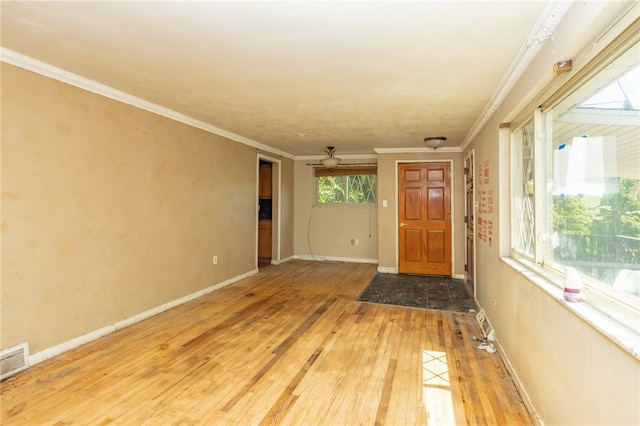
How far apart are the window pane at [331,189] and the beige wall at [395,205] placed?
3.88 ft

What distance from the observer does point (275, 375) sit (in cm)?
234

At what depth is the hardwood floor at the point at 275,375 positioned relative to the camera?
6.23 feet

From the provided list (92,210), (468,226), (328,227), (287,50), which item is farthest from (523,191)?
(328,227)

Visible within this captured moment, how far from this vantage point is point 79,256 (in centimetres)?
278

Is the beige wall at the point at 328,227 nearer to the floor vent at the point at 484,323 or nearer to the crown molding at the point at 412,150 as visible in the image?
the crown molding at the point at 412,150

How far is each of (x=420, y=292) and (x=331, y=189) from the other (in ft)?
10.2

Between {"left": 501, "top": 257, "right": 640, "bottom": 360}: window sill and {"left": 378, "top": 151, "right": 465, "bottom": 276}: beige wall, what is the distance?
3.64m

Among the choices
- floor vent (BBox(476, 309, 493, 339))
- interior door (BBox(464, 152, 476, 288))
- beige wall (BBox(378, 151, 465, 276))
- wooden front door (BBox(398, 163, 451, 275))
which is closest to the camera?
floor vent (BBox(476, 309, 493, 339))

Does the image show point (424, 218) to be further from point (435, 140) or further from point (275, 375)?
point (275, 375)

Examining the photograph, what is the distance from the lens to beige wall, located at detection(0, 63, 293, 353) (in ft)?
7.74

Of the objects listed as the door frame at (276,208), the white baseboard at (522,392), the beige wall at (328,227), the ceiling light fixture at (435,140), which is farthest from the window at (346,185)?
the white baseboard at (522,392)

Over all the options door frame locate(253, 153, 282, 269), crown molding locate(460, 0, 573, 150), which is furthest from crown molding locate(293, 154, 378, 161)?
crown molding locate(460, 0, 573, 150)

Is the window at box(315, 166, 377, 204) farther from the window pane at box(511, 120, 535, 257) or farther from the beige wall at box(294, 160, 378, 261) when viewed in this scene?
→ the window pane at box(511, 120, 535, 257)

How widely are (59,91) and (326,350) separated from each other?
3.04 metres
